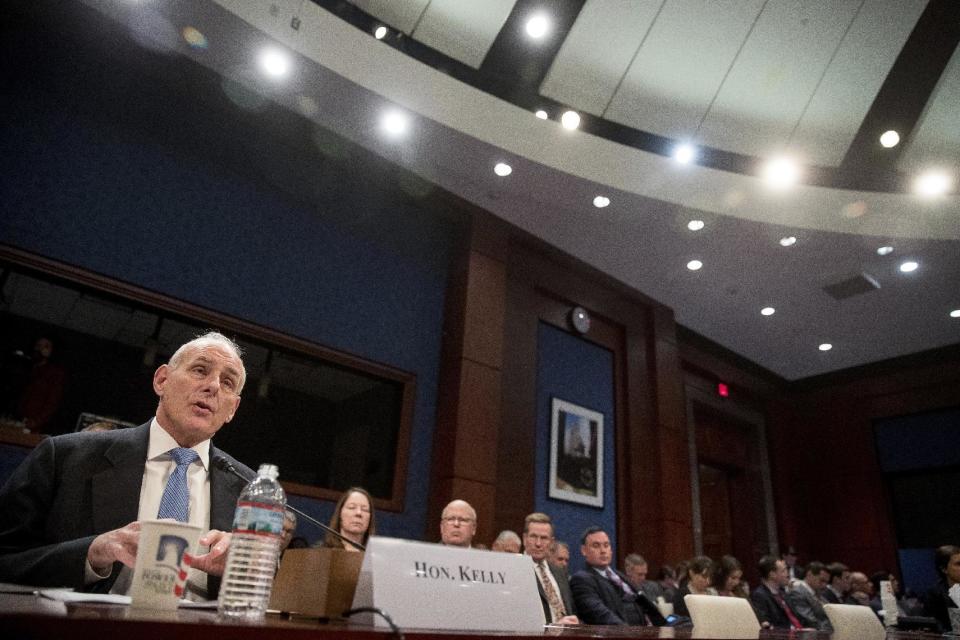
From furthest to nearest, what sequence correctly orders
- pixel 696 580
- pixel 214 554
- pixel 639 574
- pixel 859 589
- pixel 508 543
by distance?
1. pixel 859 589
2. pixel 639 574
3. pixel 696 580
4. pixel 508 543
5. pixel 214 554

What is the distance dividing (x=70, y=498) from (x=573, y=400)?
4.86 m

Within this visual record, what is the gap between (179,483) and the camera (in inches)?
58.0

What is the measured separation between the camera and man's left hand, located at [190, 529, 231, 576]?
1.19m

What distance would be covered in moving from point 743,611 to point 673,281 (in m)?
5.04

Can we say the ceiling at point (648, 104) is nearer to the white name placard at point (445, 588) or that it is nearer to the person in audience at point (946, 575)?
the person in audience at point (946, 575)

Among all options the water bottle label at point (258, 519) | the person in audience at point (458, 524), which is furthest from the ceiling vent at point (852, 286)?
the water bottle label at point (258, 519)

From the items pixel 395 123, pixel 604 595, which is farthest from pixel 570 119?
pixel 604 595

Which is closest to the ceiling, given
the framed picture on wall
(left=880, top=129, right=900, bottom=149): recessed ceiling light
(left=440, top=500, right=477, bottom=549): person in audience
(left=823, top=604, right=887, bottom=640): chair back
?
(left=880, top=129, right=900, bottom=149): recessed ceiling light

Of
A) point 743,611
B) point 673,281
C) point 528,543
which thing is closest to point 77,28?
point 528,543

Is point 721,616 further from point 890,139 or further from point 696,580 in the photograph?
point 890,139

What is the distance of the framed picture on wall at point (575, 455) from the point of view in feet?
17.9

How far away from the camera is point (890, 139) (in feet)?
16.1

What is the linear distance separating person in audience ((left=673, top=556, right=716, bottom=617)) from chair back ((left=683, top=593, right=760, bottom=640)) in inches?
112

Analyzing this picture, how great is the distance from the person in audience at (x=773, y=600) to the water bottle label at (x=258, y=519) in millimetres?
4591
